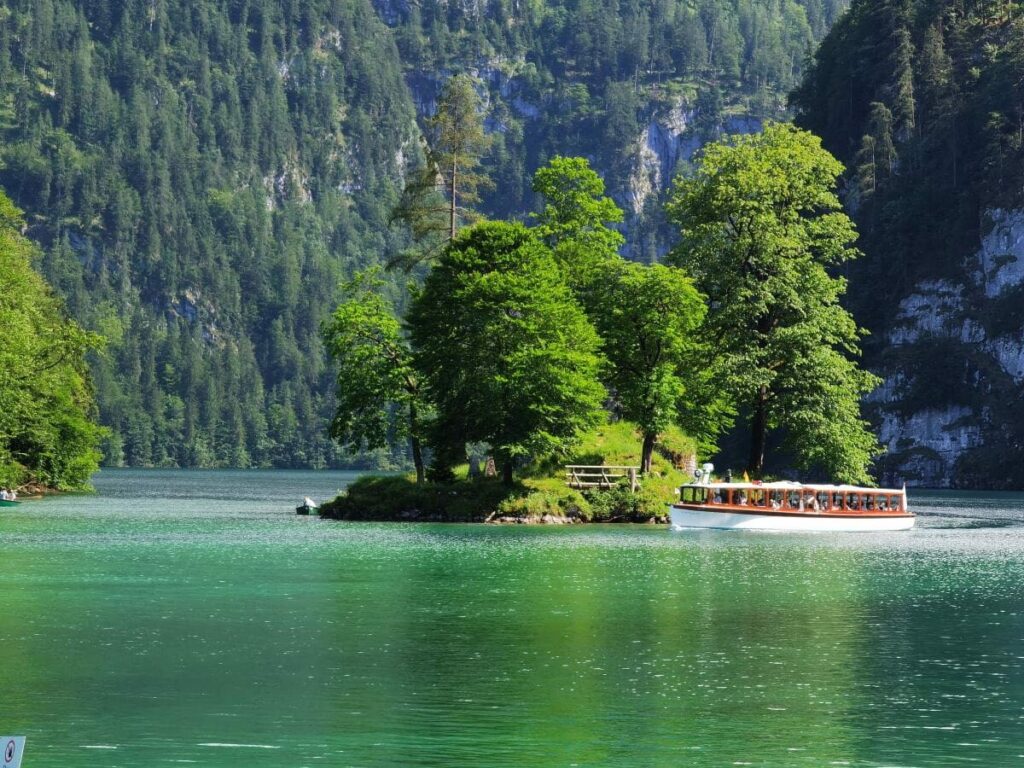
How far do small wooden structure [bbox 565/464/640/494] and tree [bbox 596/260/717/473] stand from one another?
2341 mm

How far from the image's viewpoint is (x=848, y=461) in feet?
309

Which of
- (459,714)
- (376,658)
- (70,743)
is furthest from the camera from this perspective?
(376,658)

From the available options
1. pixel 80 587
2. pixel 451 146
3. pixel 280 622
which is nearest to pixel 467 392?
pixel 451 146

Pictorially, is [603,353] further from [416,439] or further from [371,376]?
[371,376]

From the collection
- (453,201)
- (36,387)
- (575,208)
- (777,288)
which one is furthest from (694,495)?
(36,387)

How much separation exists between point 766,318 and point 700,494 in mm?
13644

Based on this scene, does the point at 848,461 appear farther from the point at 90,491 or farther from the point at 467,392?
the point at 90,491

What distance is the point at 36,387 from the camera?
346 ft

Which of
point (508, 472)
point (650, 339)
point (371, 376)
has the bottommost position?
point (508, 472)

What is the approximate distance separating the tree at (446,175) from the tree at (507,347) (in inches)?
601

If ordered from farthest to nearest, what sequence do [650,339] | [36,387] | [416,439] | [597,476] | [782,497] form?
[36,387] < [416,439] < [650,339] < [782,497] < [597,476]

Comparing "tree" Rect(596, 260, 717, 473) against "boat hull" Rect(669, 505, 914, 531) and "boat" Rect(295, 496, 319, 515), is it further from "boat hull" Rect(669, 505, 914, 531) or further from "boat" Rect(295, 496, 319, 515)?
"boat" Rect(295, 496, 319, 515)

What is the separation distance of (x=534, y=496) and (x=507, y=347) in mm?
7967

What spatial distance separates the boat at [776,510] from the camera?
86544mm
